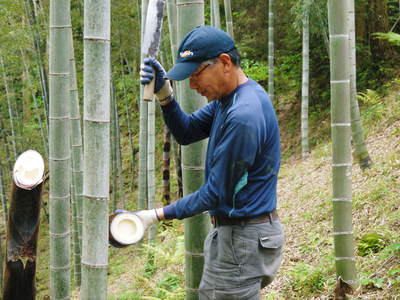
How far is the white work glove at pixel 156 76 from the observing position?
221 centimetres

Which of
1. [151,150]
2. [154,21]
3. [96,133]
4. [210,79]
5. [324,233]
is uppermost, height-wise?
[154,21]

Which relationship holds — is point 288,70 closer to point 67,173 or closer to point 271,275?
point 67,173

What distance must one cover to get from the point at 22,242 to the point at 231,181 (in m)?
1.13

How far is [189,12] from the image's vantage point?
2.50m

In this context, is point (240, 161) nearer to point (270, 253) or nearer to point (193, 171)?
point (270, 253)

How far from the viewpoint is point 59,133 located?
11.1 feet

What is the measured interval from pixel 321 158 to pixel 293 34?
4.23m

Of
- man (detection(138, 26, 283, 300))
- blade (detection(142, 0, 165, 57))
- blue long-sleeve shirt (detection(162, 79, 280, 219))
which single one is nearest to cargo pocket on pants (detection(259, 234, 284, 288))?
man (detection(138, 26, 283, 300))

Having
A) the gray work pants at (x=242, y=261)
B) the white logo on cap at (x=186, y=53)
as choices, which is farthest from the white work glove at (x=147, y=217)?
the white logo on cap at (x=186, y=53)

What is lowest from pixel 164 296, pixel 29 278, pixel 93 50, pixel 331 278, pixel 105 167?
pixel 164 296

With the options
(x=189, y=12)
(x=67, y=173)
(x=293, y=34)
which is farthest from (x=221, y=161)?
(x=293, y=34)

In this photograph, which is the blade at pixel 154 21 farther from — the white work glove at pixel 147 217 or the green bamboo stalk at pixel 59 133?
the green bamboo stalk at pixel 59 133

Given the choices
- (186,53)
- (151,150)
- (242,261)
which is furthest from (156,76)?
(151,150)

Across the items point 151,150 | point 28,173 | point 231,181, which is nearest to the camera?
point 231,181
